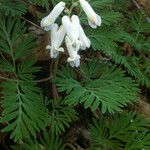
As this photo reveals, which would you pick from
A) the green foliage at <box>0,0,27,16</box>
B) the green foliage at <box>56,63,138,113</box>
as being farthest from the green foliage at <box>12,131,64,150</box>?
the green foliage at <box>0,0,27,16</box>

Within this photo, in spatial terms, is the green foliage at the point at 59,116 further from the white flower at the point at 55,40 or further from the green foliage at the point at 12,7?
the green foliage at the point at 12,7

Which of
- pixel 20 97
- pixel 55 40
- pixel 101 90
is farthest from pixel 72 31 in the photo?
pixel 20 97

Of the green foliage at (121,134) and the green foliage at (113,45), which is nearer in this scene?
the green foliage at (121,134)

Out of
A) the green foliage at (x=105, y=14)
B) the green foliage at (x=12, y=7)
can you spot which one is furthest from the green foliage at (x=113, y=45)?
the green foliage at (x=12, y=7)

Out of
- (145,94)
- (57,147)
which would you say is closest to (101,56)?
(145,94)

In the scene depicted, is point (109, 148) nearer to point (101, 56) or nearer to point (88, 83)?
point (88, 83)

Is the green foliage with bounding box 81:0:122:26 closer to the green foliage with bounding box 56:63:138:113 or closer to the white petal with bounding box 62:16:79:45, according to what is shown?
the green foliage with bounding box 56:63:138:113
